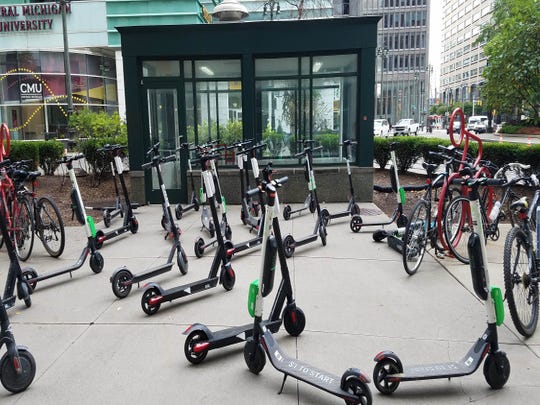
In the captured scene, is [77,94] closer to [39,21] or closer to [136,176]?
[39,21]

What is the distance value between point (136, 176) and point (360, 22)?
571cm

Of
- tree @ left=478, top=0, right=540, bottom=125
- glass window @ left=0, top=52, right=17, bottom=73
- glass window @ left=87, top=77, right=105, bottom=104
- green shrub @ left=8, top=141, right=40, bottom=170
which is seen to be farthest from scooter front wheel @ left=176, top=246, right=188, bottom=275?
glass window @ left=0, top=52, right=17, bottom=73

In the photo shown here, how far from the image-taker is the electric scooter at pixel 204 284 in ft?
14.2

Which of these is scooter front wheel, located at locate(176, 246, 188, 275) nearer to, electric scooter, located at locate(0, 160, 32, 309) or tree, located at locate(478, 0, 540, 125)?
electric scooter, located at locate(0, 160, 32, 309)

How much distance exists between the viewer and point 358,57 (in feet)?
31.5

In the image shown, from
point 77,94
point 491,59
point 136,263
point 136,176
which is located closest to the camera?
point 136,263

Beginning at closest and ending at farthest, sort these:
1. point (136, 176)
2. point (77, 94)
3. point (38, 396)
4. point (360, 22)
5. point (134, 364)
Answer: point (38, 396) < point (134, 364) < point (360, 22) < point (136, 176) < point (77, 94)

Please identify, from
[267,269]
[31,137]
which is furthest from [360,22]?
[31,137]

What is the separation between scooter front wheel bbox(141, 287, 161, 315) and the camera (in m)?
4.31

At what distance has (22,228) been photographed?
625cm

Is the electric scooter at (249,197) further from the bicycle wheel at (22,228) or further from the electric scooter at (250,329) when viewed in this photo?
the bicycle wheel at (22,228)

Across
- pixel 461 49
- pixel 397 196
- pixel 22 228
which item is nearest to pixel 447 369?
pixel 397 196

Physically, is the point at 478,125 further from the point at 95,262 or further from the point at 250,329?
the point at 250,329

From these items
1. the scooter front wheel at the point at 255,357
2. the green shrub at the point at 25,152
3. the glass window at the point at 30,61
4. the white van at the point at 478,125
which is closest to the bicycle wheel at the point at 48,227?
the scooter front wheel at the point at 255,357
